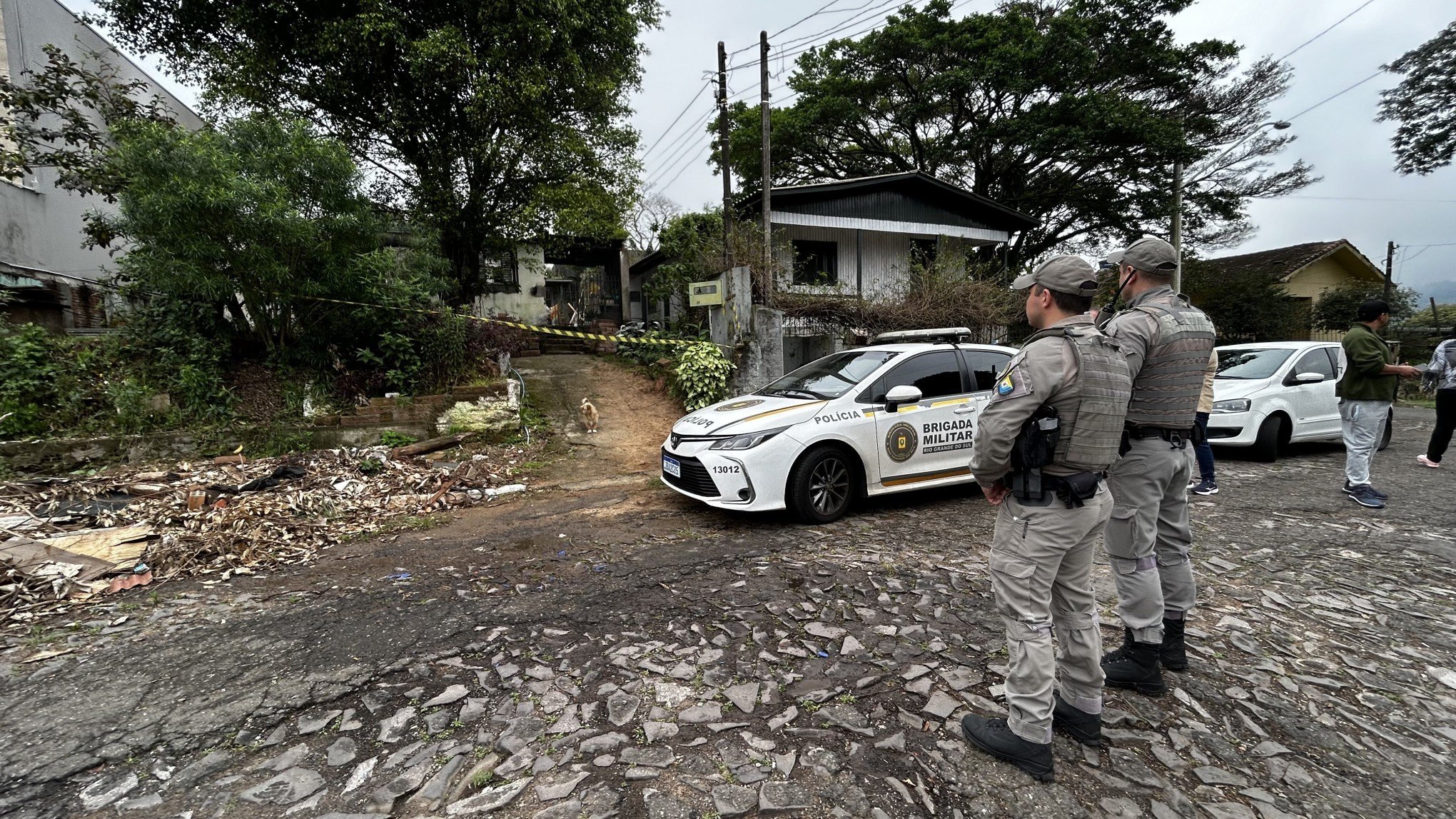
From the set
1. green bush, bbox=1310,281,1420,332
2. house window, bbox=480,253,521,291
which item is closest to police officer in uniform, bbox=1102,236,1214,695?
house window, bbox=480,253,521,291

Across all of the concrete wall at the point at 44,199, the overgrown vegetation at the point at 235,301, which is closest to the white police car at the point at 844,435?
the overgrown vegetation at the point at 235,301

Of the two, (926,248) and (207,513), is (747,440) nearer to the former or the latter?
(207,513)

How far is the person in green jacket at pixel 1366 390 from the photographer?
201 inches

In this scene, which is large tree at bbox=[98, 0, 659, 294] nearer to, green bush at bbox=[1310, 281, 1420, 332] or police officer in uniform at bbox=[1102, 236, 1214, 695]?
police officer in uniform at bbox=[1102, 236, 1214, 695]

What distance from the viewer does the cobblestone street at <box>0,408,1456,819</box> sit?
81.4 inches

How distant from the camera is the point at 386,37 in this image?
9648 mm

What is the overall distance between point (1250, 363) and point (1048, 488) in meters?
7.84

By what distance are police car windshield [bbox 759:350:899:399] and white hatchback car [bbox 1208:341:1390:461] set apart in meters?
4.74

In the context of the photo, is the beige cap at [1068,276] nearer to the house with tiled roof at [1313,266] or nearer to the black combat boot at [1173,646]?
the black combat boot at [1173,646]

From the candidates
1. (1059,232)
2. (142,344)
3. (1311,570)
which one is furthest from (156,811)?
(1059,232)

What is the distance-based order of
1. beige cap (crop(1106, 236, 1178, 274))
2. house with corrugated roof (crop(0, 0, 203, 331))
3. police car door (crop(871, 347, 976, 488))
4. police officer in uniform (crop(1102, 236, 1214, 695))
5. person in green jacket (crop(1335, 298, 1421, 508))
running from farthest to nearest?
1. house with corrugated roof (crop(0, 0, 203, 331))
2. police car door (crop(871, 347, 976, 488))
3. person in green jacket (crop(1335, 298, 1421, 508))
4. beige cap (crop(1106, 236, 1178, 274))
5. police officer in uniform (crop(1102, 236, 1214, 695))

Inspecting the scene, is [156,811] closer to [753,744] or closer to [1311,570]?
[753,744]

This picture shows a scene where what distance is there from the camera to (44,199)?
35.3ft

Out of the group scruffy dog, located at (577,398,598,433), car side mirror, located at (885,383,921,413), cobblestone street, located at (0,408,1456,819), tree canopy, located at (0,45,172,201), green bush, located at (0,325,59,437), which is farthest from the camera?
scruffy dog, located at (577,398,598,433)
